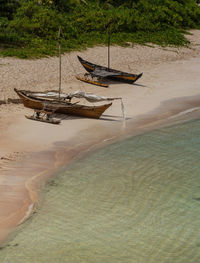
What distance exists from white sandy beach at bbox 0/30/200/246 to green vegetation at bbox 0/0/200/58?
6.00ft

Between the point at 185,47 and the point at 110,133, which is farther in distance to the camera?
the point at 185,47

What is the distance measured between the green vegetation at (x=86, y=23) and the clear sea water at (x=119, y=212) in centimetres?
1446

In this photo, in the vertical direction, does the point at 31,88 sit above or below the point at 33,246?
above

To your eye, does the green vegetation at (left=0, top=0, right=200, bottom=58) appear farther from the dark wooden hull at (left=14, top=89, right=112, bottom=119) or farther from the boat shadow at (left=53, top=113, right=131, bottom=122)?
the boat shadow at (left=53, top=113, right=131, bottom=122)

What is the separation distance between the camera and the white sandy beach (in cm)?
1545

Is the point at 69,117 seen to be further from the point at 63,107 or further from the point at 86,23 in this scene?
the point at 86,23

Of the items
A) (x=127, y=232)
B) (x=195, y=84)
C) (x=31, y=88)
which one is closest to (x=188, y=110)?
(x=195, y=84)

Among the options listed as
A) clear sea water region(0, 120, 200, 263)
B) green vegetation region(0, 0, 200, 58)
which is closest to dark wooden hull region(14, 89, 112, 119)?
clear sea water region(0, 120, 200, 263)

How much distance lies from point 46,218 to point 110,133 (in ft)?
24.4

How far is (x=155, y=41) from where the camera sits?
128 feet

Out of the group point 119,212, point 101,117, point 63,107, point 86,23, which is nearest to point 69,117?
point 63,107

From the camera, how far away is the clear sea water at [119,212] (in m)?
12.1

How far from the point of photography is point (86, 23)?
38.8 meters

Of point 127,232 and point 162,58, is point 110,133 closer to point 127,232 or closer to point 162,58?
point 127,232
